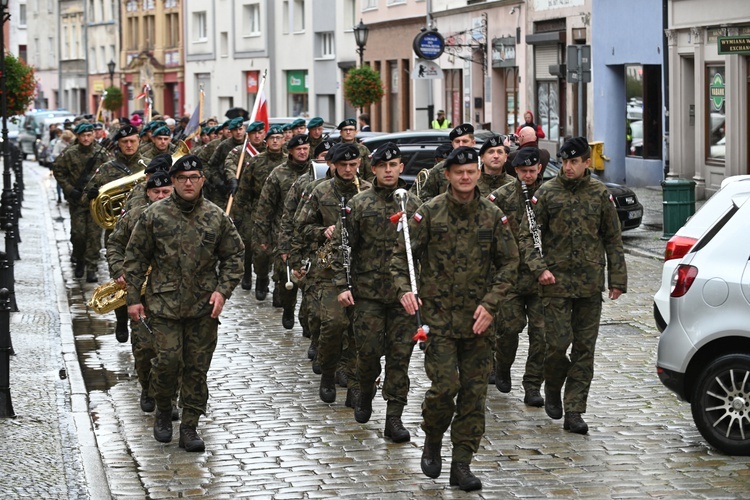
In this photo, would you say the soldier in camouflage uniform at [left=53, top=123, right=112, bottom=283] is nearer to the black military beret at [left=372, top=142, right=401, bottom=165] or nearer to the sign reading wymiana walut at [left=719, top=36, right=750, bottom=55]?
the black military beret at [left=372, top=142, right=401, bottom=165]

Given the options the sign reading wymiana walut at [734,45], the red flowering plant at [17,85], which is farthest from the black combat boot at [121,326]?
the red flowering plant at [17,85]

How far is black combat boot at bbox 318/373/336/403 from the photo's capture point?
37.2 ft

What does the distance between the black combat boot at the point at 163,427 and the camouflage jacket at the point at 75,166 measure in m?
9.80

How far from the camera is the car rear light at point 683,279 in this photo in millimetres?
9273

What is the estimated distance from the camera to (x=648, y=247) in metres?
A: 21.6

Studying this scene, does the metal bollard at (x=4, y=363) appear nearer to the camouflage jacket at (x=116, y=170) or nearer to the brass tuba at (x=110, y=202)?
the brass tuba at (x=110, y=202)

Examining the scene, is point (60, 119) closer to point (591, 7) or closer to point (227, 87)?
point (227, 87)

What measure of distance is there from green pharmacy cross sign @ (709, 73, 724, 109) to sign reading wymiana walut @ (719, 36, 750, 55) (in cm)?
245

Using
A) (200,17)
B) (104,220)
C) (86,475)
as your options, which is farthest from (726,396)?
(200,17)

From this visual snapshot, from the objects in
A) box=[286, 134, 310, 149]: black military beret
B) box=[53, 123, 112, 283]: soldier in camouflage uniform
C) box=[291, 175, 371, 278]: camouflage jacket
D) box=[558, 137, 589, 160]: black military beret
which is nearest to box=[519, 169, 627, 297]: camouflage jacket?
box=[558, 137, 589, 160]: black military beret

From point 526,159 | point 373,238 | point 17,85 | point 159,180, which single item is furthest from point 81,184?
point 373,238

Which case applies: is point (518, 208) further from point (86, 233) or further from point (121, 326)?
point (86, 233)

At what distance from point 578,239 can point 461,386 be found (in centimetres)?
185

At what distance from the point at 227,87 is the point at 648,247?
45.9 m
